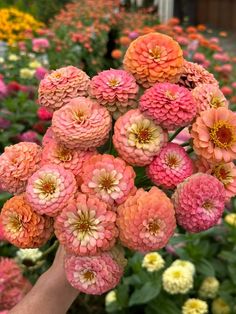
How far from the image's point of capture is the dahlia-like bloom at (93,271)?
34.4 inches

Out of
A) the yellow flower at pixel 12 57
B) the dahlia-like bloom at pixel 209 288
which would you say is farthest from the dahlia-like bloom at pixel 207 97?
the yellow flower at pixel 12 57

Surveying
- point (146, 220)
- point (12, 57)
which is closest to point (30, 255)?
point (146, 220)

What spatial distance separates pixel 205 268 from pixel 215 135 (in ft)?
3.57

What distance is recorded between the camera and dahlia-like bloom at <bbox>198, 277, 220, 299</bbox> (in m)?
1.85

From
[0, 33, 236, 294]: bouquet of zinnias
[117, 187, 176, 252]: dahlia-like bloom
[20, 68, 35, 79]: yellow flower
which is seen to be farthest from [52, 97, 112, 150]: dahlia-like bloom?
[20, 68, 35, 79]: yellow flower

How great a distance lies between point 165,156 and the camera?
0.88 meters

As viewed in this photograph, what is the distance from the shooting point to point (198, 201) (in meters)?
0.86

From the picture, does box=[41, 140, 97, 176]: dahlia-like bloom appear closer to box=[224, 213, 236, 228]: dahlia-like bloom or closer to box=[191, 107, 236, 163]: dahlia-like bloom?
box=[191, 107, 236, 163]: dahlia-like bloom

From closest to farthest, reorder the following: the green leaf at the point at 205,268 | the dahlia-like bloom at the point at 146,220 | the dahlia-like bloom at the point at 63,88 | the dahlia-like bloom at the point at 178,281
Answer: the dahlia-like bloom at the point at 146,220 → the dahlia-like bloom at the point at 63,88 → the dahlia-like bloom at the point at 178,281 → the green leaf at the point at 205,268

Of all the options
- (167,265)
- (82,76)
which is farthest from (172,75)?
(167,265)

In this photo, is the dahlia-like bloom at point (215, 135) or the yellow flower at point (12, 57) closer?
the dahlia-like bloom at point (215, 135)

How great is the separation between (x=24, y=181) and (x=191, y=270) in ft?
3.24

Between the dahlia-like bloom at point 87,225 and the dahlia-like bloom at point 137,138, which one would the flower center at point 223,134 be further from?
the dahlia-like bloom at point 87,225

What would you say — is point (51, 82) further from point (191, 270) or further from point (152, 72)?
point (191, 270)
